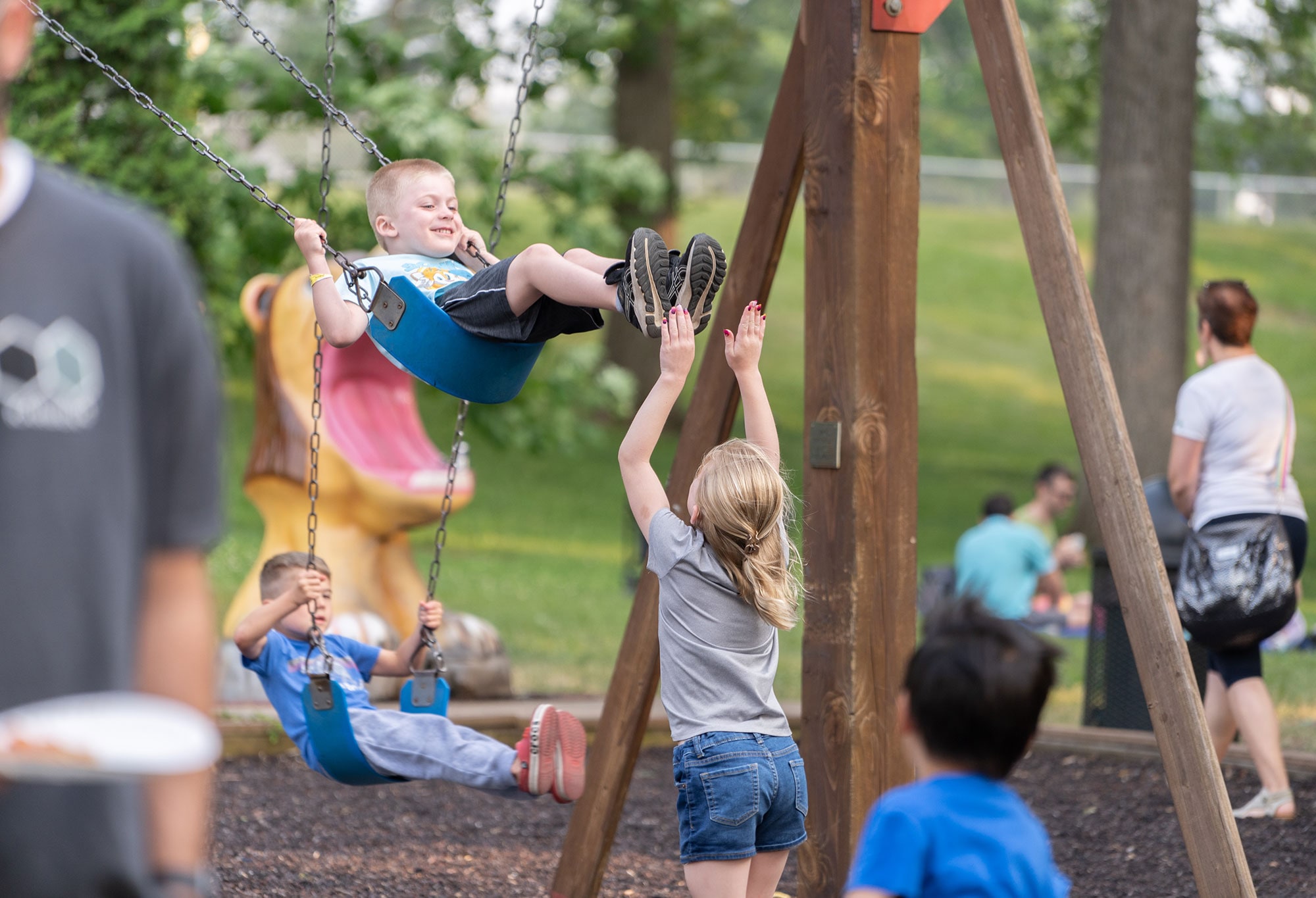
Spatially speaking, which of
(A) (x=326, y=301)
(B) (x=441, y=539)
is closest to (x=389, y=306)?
(A) (x=326, y=301)

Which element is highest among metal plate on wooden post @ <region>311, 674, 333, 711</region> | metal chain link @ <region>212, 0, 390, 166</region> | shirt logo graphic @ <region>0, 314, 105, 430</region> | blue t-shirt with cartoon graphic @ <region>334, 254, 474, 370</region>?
metal chain link @ <region>212, 0, 390, 166</region>

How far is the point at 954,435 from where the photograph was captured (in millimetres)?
22266

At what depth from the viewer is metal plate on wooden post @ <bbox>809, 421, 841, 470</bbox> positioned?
3.91 meters

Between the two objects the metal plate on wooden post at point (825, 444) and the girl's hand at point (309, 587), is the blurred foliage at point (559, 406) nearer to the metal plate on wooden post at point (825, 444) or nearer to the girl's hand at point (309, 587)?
the girl's hand at point (309, 587)

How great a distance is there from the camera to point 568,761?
3.86 metres

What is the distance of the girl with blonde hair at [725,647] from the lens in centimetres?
326

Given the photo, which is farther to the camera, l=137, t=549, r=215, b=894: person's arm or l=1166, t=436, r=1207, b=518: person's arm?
l=1166, t=436, r=1207, b=518: person's arm

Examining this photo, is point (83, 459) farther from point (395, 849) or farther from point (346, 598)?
point (346, 598)

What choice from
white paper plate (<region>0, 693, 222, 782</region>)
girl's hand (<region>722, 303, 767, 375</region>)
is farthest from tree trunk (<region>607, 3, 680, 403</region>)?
white paper plate (<region>0, 693, 222, 782</region>)

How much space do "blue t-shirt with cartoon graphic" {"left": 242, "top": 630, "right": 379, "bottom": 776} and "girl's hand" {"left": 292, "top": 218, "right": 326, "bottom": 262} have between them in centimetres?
112

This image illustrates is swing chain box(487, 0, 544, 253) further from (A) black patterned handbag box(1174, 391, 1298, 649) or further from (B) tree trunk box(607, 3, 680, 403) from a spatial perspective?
(B) tree trunk box(607, 3, 680, 403)

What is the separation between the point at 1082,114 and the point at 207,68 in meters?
9.49

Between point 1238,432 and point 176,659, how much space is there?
4.28 meters

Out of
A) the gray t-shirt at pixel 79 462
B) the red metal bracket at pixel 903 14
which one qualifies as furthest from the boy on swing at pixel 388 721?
the gray t-shirt at pixel 79 462
